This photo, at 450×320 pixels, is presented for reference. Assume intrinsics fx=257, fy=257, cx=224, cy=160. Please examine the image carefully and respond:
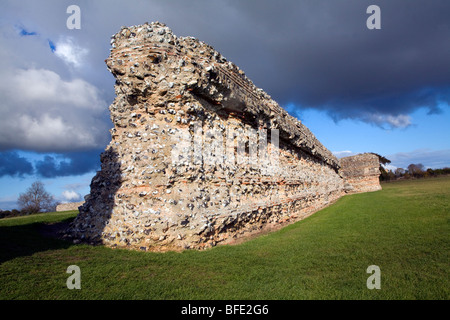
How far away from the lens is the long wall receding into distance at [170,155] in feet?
18.3

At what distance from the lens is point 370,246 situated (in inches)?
217

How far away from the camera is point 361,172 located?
25328 mm

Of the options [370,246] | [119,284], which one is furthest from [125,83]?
[370,246]

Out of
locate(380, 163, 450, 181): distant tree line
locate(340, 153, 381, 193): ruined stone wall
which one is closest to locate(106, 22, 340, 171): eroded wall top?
locate(340, 153, 381, 193): ruined stone wall

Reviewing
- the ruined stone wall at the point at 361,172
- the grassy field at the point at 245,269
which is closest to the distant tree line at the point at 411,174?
the ruined stone wall at the point at 361,172

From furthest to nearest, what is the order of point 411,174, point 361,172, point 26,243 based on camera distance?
point 411,174 → point 361,172 → point 26,243

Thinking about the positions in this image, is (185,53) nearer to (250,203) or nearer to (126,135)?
(126,135)

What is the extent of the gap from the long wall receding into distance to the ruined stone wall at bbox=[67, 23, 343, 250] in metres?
0.02

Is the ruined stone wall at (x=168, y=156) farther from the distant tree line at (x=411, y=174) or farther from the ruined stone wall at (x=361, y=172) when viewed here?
the distant tree line at (x=411, y=174)

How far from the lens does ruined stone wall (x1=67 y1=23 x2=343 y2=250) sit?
558 cm

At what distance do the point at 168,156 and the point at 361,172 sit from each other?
2441 cm

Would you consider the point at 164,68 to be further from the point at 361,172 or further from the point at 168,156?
the point at 361,172

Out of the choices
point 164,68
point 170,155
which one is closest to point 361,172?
point 170,155

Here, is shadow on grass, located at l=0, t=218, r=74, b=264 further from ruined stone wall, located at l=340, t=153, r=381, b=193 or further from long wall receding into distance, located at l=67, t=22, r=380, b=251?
ruined stone wall, located at l=340, t=153, r=381, b=193
